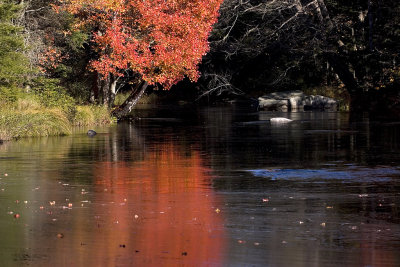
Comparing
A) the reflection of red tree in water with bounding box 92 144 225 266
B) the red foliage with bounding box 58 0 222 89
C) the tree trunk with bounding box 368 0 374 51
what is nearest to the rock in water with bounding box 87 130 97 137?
the red foliage with bounding box 58 0 222 89

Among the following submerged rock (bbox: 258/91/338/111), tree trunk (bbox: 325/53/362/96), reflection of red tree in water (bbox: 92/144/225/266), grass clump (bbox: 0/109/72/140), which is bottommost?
reflection of red tree in water (bbox: 92/144/225/266)

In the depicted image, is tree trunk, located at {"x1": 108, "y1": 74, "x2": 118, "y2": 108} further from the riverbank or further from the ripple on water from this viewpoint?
the ripple on water

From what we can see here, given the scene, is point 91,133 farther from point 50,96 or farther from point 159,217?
point 159,217

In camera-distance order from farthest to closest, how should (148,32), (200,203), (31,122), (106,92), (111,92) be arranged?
(111,92), (106,92), (148,32), (31,122), (200,203)

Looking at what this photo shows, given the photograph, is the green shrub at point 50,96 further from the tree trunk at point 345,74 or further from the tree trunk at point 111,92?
the tree trunk at point 345,74

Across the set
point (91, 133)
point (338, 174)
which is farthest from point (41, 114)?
point (338, 174)

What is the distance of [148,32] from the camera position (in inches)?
1484

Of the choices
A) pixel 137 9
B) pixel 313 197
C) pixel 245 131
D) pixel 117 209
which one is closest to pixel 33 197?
pixel 117 209

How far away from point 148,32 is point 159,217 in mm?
26424

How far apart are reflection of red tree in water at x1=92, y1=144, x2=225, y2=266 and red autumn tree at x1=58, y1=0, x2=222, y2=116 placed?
704 inches

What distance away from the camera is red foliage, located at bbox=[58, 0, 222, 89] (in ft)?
119

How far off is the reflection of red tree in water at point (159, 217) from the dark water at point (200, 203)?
0.07ft

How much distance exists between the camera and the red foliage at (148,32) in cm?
3628

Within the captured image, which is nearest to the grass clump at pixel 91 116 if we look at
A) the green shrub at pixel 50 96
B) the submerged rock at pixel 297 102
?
the green shrub at pixel 50 96
